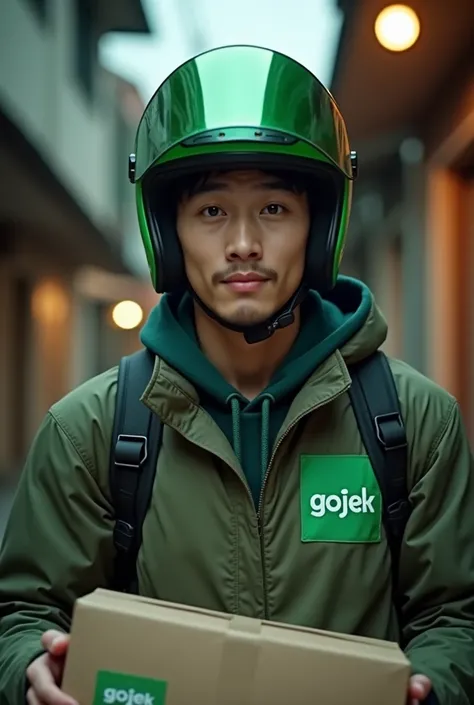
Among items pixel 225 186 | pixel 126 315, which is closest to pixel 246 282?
pixel 225 186

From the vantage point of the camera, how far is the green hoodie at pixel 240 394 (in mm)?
1727

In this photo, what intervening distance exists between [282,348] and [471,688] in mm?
704

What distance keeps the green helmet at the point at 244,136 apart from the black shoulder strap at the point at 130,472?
0.28 metres

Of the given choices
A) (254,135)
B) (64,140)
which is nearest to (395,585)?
(254,135)

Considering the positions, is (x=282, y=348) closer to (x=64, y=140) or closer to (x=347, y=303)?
(x=347, y=303)

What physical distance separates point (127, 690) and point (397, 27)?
13.8 feet

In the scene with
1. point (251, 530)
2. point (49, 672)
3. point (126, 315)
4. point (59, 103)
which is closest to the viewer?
point (49, 672)

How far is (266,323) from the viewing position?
1772 mm

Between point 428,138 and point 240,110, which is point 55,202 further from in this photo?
point 240,110

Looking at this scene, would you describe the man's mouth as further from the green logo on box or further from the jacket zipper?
the green logo on box

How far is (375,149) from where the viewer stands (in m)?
8.02

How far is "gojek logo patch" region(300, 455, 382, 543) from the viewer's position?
166 centimetres

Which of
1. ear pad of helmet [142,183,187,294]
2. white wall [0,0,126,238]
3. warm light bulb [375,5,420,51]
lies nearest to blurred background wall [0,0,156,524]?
white wall [0,0,126,238]

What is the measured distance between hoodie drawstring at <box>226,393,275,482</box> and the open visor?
1.46 ft
